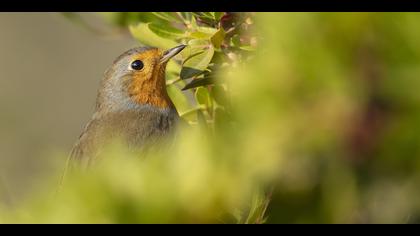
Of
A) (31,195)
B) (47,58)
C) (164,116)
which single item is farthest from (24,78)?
(31,195)

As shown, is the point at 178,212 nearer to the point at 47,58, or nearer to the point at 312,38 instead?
the point at 312,38

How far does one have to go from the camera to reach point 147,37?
2.75 meters

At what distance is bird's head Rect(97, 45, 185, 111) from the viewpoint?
4879 mm

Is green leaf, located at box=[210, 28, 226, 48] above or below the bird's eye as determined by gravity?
above

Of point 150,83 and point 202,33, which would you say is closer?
point 202,33

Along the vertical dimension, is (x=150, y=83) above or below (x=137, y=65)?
below

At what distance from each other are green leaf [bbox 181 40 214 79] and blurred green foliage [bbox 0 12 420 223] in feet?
4.47

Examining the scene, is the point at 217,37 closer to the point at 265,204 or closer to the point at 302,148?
the point at 265,204

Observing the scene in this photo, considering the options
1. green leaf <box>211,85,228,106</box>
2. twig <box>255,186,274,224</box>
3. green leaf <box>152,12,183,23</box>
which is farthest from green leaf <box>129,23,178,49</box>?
twig <box>255,186,274,224</box>

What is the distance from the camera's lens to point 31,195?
2.86 feet

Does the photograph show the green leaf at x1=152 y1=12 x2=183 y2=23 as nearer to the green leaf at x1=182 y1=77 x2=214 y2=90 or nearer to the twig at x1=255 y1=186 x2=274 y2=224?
the green leaf at x1=182 y1=77 x2=214 y2=90

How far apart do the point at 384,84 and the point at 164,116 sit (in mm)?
3836

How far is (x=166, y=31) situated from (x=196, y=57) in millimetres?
268

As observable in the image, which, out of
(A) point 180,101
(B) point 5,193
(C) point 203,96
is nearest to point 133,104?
(A) point 180,101
